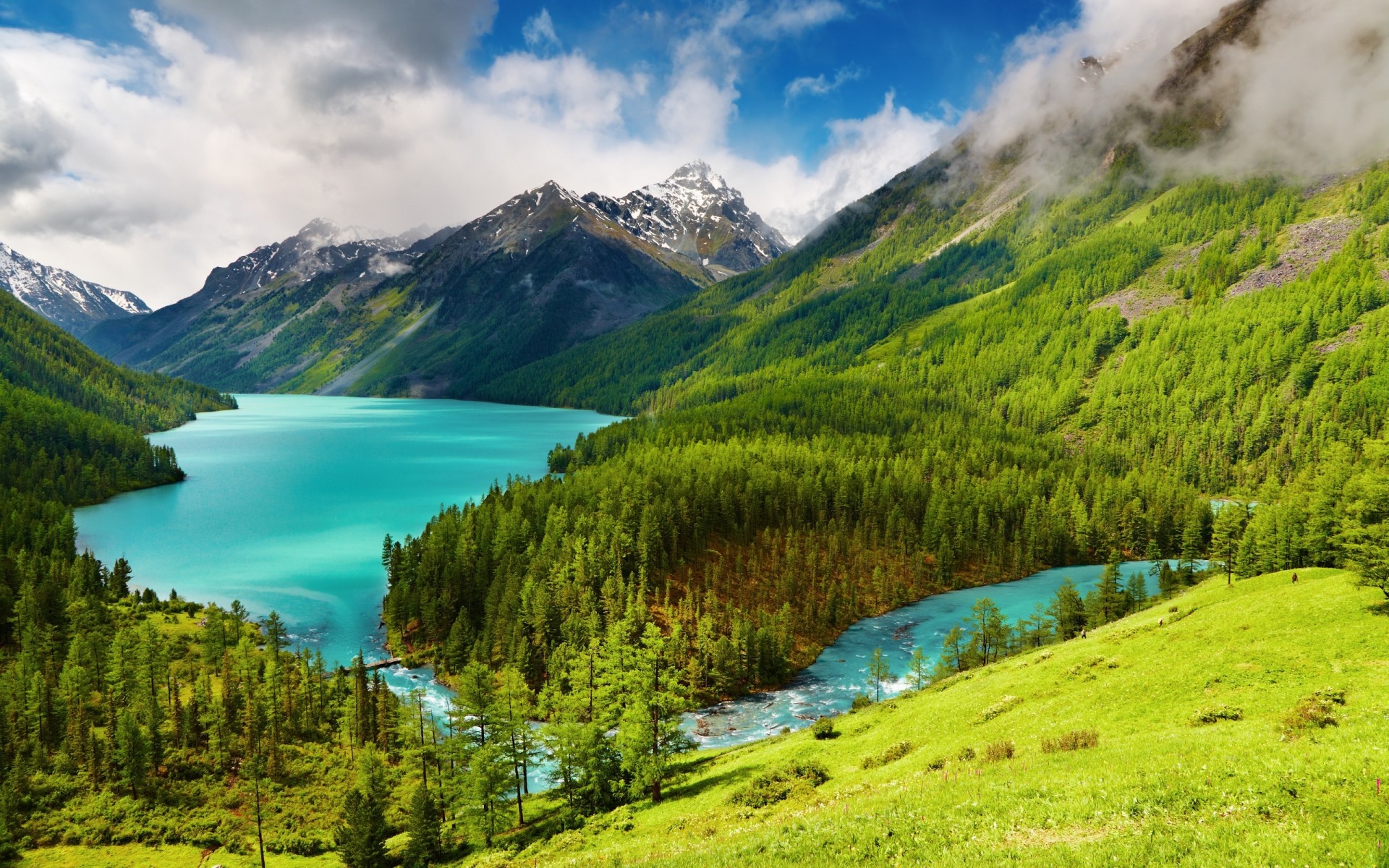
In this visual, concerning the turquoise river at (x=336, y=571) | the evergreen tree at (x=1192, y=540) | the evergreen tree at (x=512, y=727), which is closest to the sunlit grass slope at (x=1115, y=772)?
the evergreen tree at (x=512, y=727)

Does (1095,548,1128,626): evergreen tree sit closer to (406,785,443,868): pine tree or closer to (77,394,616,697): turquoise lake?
(406,785,443,868): pine tree

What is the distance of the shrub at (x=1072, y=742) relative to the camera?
102ft

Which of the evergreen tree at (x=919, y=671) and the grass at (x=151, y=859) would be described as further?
the evergreen tree at (x=919, y=671)

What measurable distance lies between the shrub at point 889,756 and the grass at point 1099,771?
192mm

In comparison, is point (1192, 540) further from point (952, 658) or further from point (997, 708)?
point (997, 708)

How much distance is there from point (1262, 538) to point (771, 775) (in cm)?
7861

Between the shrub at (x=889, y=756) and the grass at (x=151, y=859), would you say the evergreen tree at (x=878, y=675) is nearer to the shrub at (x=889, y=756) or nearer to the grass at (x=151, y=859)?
the shrub at (x=889, y=756)

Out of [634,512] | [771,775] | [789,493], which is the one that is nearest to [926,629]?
[789,493]

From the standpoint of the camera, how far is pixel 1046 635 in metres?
88.1

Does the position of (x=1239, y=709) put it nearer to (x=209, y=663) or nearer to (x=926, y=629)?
(x=926, y=629)

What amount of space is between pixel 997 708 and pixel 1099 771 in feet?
67.3

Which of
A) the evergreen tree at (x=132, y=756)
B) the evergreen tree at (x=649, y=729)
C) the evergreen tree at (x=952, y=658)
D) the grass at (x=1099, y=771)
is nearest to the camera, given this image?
the grass at (x=1099, y=771)

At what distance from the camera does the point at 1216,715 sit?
3203 centimetres

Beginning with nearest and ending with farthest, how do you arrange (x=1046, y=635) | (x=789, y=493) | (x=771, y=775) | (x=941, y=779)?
(x=941, y=779), (x=771, y=775), (x=1046, y=635), (x=789, y=493)
